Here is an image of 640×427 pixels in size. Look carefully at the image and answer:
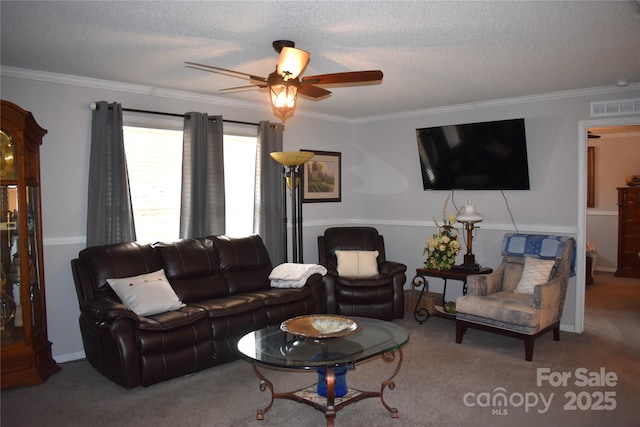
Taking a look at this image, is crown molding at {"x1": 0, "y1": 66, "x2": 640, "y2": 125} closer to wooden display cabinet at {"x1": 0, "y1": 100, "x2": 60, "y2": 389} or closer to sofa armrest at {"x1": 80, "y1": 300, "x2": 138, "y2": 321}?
wooden display cabinet at {"x1": 0, "y1": 100, "x2": 60, "y2": 389}

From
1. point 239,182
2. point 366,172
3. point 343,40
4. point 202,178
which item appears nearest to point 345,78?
point 343,40

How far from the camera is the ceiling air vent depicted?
182 inches

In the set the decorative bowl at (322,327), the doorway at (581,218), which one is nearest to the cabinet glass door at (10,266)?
the decorative bowl at (322,327)

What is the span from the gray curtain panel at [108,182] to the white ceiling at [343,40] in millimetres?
381

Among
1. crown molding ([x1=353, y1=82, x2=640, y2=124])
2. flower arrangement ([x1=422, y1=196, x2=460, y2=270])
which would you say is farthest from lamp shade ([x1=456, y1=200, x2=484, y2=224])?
crown molding ([x1=353, y1=82, x2=640, y2=124])

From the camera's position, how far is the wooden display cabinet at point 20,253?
3.58 meters

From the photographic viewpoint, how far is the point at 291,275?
15.5ft

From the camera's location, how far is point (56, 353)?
13.7 feet

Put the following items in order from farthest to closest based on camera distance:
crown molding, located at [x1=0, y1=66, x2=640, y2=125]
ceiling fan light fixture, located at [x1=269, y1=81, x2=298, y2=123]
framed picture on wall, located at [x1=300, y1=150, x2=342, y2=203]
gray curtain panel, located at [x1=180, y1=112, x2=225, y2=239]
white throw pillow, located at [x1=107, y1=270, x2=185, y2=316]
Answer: framed picture on wall, located at [x1=300, y1=150, x2=342, y2=203] → gray curtain panel, located at [x1=180, y1=112, x2=225, y2=239] → crown molding, located at [x1=0, y1=66, x2=640, y2=125] → white throw pillow, located at [x1=107, y1=270, x2=185, y2=316] → ceiling fan light fixture, located at [x1=269, y1=81, x2=298, y2=123]

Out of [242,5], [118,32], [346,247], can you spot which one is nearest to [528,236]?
[346,247]

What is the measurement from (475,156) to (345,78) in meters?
2.86

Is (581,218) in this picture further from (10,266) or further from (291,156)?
(10,266)

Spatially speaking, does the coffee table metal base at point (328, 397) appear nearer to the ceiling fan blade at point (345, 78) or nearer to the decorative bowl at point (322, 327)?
the decorative bowl at point (322, 327)

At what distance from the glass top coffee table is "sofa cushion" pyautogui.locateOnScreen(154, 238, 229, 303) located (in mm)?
1107
